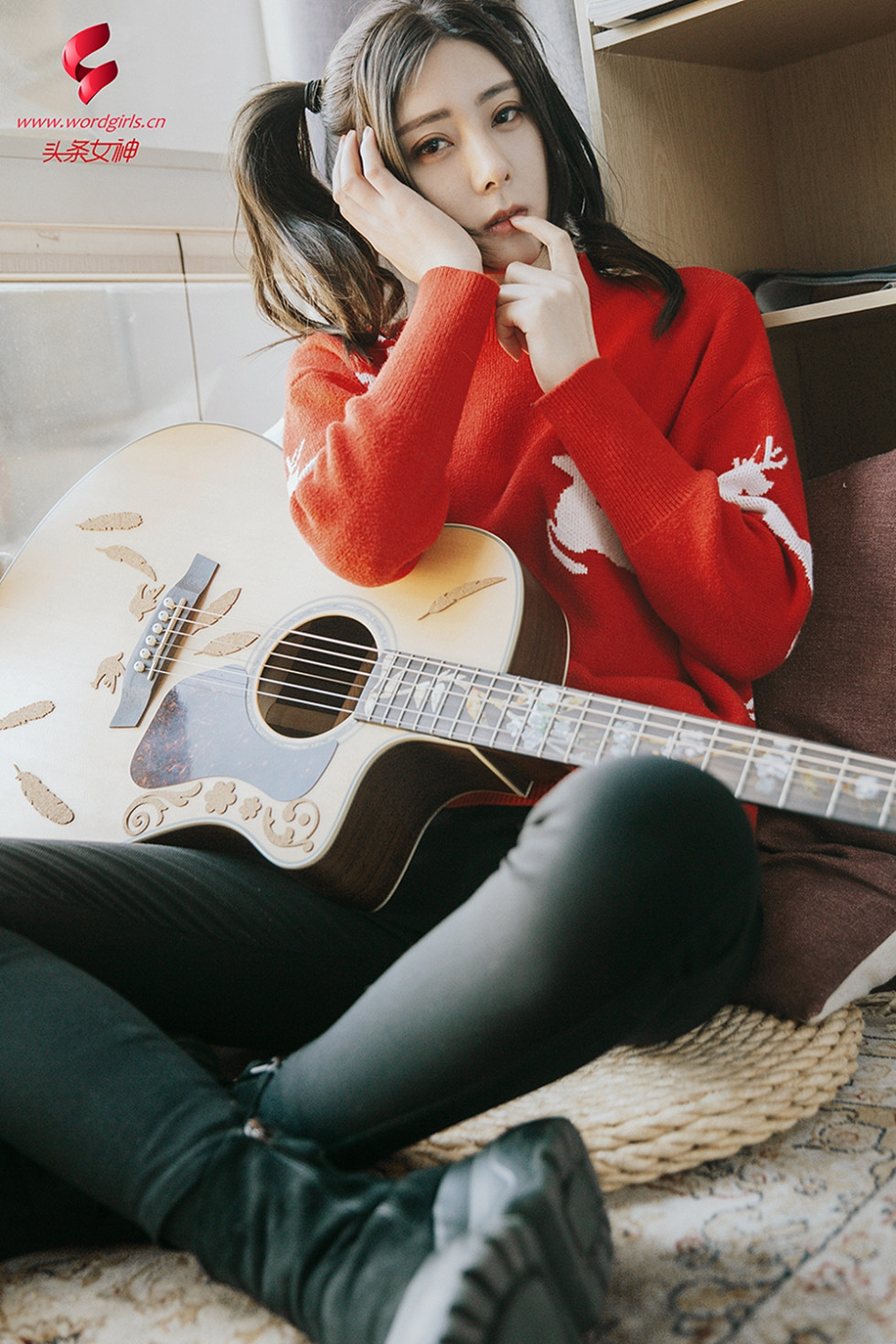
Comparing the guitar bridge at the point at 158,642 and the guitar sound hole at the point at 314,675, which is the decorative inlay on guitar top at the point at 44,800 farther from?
the guitar sound hole at the point at 314,675

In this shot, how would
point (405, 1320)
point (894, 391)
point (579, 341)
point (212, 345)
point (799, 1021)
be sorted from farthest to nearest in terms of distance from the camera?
point (212, 345)
point (894, 391)
point (579, 341)
point (799, 1021)
point (405, 1320)

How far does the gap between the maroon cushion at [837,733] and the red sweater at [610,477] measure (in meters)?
0.10

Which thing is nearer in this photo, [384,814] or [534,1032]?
[534,1032]

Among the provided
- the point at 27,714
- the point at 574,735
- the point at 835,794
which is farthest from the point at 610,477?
the point at 27,714

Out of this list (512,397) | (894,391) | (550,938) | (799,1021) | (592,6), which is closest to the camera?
(550,938)

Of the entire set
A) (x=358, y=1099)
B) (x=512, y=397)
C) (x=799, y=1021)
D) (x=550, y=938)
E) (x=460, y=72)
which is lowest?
(x=799, y=1021)

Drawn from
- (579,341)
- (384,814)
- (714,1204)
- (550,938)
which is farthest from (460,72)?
(714,1204)

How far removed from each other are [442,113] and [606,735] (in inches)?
26.4

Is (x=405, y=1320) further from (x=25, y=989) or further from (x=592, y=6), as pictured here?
(x=592, y=6)

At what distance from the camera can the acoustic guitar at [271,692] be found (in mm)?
859

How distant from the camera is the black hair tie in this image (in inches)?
48.4

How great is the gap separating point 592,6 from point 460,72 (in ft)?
1.09

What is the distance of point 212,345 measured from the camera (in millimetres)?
1760

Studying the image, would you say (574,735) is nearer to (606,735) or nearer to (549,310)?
(606,735)
